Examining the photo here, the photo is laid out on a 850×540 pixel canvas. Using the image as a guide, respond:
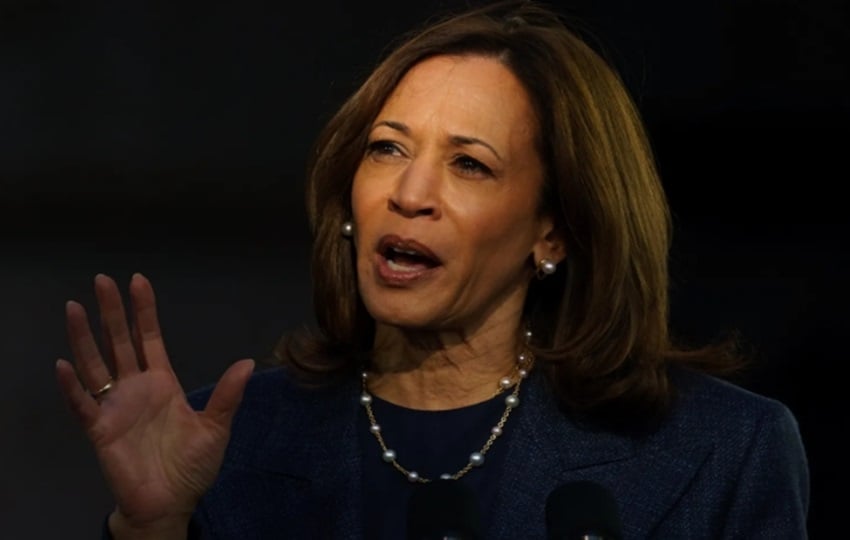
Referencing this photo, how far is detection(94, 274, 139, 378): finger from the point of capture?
2.00 meters

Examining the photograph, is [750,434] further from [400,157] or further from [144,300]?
[144,300]

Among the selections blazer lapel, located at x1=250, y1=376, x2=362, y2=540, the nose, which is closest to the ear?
the nose

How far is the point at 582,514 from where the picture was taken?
1688 mm

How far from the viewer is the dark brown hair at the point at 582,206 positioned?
2402 millimetres

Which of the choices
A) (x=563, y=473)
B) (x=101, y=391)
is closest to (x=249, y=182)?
(x=563, y=473)

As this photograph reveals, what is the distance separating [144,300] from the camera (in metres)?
2.04

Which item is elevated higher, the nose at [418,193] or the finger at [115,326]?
the nose at [418,193]

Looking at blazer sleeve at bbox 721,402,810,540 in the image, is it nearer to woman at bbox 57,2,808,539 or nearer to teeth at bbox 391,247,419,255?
woman at bbox 57,2,808,539

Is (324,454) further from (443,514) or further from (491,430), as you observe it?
(443,514)

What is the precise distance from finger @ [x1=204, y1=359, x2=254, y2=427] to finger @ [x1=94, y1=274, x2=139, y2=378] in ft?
0.36

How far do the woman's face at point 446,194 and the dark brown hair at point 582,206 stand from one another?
3 centimetres

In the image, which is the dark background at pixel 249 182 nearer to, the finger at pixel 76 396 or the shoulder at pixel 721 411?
the shoulder at pixel 721 411

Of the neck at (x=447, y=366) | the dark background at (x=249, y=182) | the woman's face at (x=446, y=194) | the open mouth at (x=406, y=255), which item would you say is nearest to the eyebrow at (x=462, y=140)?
the woman's face at (x=446, y=194)

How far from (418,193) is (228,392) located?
1.31ft
